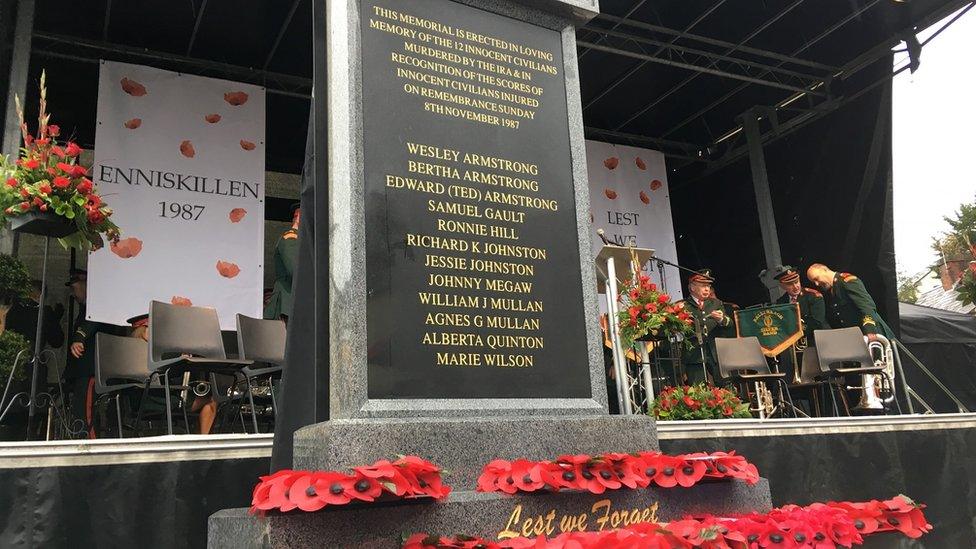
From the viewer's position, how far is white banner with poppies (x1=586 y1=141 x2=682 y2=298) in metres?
11.5

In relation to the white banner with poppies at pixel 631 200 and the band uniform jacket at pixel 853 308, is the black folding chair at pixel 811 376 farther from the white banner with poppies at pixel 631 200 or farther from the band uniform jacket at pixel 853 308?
the white banner with poppies at pixel 631 200

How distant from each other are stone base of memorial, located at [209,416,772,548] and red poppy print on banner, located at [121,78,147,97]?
695cm

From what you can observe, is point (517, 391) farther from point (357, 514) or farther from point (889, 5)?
point (889, 5)

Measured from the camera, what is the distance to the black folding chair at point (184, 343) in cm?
493

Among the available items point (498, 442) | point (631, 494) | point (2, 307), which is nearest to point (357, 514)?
point (498, 442)

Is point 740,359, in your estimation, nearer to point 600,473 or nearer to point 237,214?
point 237,214

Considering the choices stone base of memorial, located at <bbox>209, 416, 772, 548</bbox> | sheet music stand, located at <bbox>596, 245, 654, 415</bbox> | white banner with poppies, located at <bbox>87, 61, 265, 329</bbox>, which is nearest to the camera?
stone base of memorial, located at <bbox>209, 416, 772, 548</bbox>

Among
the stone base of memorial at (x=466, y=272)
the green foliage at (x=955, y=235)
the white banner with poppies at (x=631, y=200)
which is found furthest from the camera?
the green foliage at (x=955, y=235)

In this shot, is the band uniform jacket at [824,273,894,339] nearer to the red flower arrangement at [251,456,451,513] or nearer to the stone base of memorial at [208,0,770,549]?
the stone base of memorial at [208,0,770,549]

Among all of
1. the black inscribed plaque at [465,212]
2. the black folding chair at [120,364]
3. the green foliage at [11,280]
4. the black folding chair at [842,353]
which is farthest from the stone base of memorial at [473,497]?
the black folding chair at [842,353]

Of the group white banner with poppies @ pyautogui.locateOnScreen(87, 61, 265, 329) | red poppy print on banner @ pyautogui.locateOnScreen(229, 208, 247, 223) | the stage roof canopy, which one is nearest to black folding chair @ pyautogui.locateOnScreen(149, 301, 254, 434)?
white banner with poppies @ pyautogui.locateOnScreen(87, 61, 265, 329)

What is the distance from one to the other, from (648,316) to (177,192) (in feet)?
17.7

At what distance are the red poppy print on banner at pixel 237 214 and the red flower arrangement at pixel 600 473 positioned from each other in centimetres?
673

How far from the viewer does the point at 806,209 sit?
469 inches
